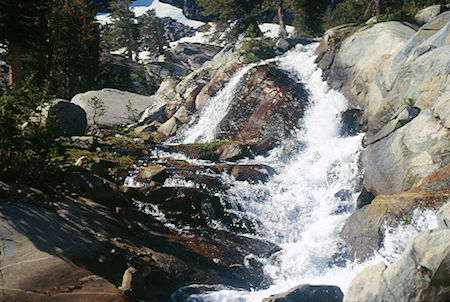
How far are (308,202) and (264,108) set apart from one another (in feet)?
27.0

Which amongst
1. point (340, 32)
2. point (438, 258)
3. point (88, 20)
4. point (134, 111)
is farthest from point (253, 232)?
point (88, 20)

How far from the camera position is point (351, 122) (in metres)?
15.6

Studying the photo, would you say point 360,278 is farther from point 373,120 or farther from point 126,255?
point 373,120

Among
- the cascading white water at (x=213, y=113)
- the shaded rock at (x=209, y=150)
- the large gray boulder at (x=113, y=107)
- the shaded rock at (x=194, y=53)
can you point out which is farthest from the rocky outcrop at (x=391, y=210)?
the shaded rock at (x=194, y=53)

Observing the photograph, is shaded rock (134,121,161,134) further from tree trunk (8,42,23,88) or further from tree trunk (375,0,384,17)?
tree trunk (375,0,384,17)

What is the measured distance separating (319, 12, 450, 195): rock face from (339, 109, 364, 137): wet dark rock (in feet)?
1.30

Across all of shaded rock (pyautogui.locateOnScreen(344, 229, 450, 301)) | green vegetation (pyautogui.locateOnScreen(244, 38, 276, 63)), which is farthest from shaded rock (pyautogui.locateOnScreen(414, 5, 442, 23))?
shaded rock (pyautogui.locateOnScreen(344, 229, 450, 301))

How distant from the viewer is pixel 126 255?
24.1 ft

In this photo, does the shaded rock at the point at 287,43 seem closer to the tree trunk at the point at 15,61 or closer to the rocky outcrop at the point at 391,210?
the tree trunk at the point at 15,61

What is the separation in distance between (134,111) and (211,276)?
21280mm

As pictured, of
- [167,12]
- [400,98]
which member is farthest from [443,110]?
[167,12]

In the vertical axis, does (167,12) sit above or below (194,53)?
above

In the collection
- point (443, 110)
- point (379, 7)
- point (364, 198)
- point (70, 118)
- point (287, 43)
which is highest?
point (379, 7)

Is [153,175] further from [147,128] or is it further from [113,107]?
[113,107]
